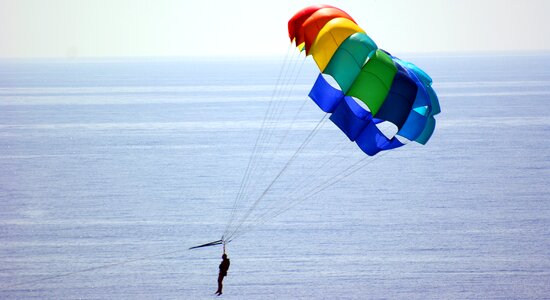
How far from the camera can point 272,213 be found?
60.9m

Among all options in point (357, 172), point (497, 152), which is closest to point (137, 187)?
point (357, 172)

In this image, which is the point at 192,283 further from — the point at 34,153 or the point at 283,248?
the point at 34,153

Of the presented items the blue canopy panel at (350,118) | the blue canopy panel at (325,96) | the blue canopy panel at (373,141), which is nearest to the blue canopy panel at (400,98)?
the blue canopy panel at (373,141)

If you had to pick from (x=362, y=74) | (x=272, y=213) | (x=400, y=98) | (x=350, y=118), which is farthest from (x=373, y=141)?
(x=272, y=213)

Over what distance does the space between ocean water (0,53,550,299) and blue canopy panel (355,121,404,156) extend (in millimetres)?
14972

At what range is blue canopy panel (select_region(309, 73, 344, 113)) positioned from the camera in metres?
26.9

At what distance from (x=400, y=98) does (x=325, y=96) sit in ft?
8.07

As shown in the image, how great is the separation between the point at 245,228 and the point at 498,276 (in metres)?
19.2

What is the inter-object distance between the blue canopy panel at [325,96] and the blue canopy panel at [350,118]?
25cm

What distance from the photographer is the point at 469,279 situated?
43438 millimetres

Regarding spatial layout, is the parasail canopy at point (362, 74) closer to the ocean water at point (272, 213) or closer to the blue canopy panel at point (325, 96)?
the blue canopy panel at point (325, 96)

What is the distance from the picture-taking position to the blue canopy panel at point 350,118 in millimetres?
27219

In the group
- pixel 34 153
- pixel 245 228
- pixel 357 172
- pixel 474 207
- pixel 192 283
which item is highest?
pixel 192 283

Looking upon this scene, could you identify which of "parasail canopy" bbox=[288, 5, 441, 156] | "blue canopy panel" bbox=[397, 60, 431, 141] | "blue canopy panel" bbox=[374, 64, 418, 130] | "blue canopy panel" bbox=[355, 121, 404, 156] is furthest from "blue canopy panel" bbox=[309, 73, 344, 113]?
"blue canopy panel" bbox=[397, 60, 431, 141]
